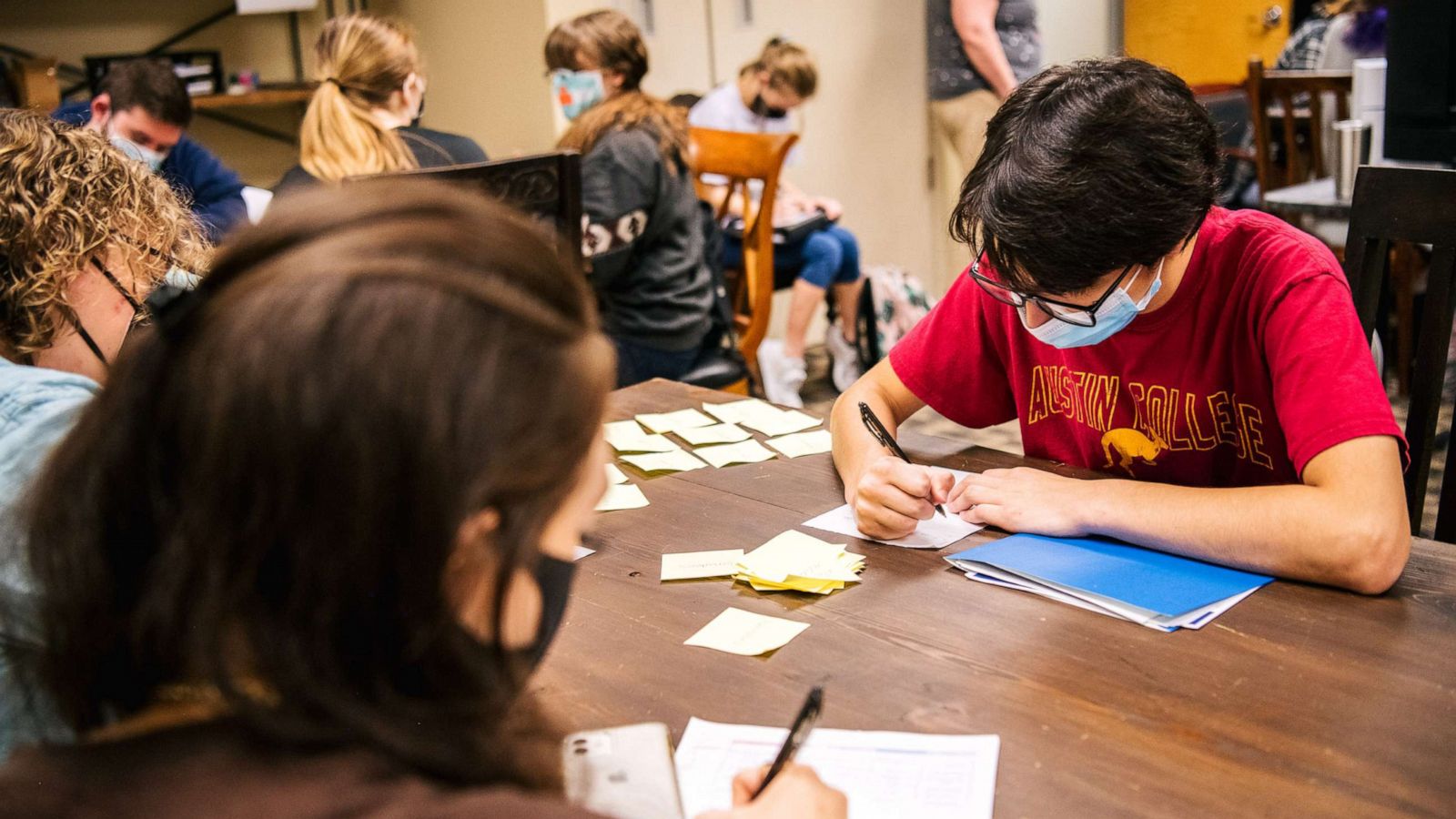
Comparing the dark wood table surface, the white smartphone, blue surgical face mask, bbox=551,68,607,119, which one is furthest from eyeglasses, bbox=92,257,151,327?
blue surgical face mask, bbox=551,68,607,119

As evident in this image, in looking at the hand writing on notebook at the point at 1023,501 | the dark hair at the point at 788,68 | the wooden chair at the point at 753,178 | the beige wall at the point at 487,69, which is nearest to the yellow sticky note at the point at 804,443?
the hand writing on notebook at the point at 1023,501

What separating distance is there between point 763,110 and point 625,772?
141 inches

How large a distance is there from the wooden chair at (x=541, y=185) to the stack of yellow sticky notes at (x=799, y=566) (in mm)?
1107

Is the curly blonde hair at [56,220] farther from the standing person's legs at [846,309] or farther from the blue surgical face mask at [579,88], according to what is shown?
the standing person's legs at [846,309]

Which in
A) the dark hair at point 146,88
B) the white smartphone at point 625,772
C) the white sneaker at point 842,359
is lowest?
the white sneaker at point 842,359

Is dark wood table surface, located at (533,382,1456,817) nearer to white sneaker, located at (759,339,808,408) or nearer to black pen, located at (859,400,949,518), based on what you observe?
black pen, located at (859,400,949,518)

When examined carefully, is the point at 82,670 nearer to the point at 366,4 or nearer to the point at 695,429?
the point at 695,429

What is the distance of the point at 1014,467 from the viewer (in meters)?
1.49

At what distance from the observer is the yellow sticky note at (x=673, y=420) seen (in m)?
1.77

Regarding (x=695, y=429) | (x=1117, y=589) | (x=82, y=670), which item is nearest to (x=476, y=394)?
(x=82, y=670)

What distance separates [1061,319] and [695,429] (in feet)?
1.88

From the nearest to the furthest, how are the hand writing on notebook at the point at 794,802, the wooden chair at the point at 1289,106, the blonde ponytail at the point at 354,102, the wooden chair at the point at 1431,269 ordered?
the hand writing on notebook at the point at 794,802 < the wooden chair at the point at 1431,269 < the blonde ponytail at the point at 354,102 < the wooden chair at the point at 1289,106

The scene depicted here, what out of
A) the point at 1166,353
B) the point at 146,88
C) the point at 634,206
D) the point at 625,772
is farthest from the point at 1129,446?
the point at 146,88

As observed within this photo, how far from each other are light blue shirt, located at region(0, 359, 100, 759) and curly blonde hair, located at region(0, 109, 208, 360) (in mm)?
131
